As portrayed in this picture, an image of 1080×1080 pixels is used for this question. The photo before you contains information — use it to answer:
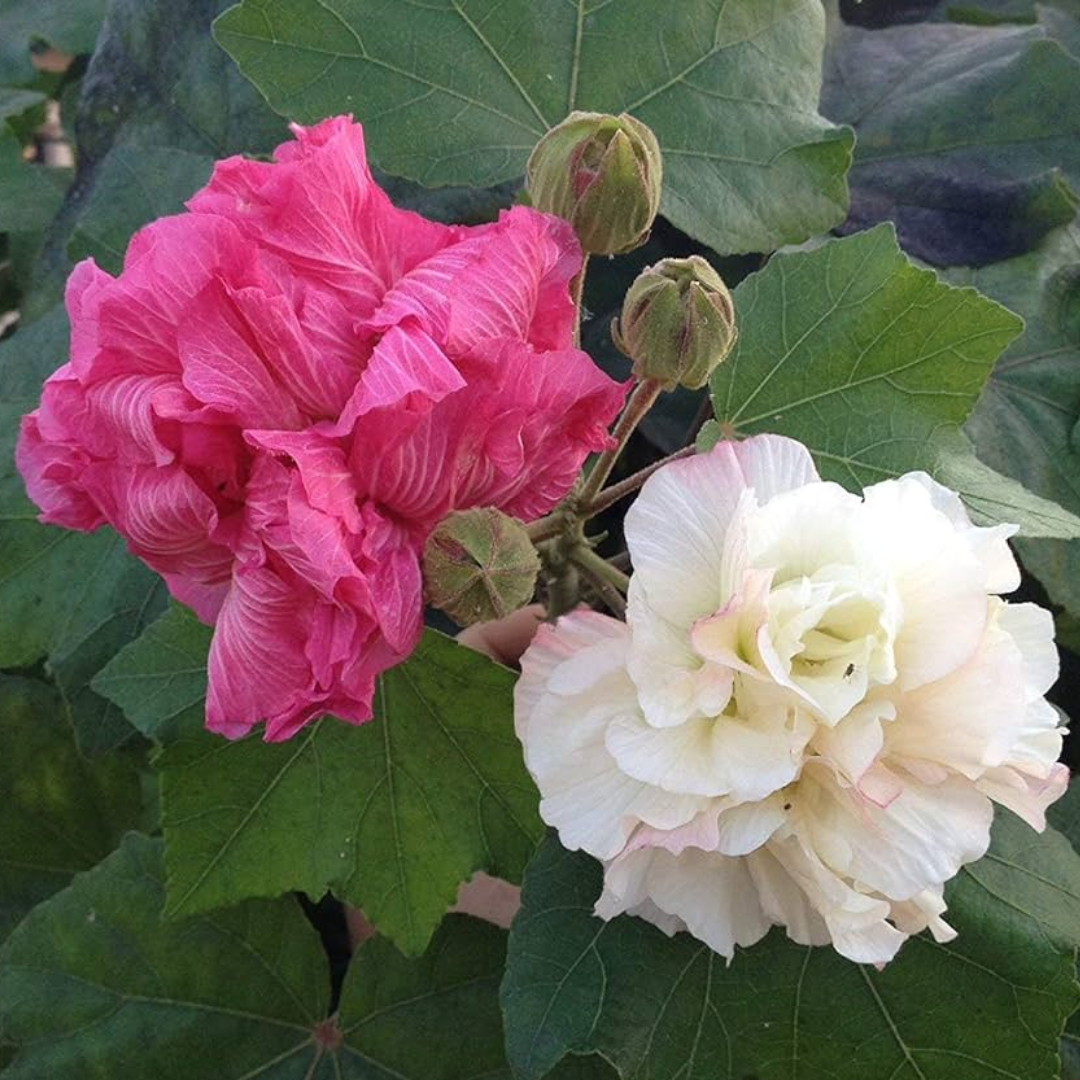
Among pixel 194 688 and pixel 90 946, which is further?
pixel 90 946

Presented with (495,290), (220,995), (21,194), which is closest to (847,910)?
(495,290)

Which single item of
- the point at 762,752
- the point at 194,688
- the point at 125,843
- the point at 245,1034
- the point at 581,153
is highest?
the point at 581,153

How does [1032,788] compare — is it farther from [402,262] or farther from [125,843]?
[125,843]

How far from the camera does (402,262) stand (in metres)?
0.50

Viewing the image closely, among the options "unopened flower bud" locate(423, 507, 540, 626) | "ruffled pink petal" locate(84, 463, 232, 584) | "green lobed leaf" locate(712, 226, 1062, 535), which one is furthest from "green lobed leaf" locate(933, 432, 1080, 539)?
"ruffled pink petal" locate(84, 463, 232, 584)

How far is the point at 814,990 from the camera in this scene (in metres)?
0.62

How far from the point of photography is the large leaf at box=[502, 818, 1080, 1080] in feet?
1.95

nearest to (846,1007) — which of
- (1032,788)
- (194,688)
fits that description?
(1032,788)

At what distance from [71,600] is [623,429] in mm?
383

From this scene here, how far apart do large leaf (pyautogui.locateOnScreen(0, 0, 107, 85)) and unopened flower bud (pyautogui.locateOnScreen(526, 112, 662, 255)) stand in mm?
634

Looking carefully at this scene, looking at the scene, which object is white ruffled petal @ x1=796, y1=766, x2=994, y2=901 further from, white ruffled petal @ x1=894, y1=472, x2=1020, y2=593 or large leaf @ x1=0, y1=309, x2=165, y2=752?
large leaf @ x1=0, y1=309, x2=165, y2=752

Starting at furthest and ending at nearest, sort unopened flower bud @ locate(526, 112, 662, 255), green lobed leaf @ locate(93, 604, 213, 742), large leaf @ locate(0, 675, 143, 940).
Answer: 1. large leaf @ locate(0, 675, 143, 940)
2. green lobed leaf @ locate(93, 604, 213, 742)
3. unopened flower bud @ locate(526, 112, 662, 255)

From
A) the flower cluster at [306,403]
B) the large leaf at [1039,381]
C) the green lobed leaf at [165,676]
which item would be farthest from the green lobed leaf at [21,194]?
the large leaf at [1039,381]

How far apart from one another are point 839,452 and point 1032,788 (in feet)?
0.62
